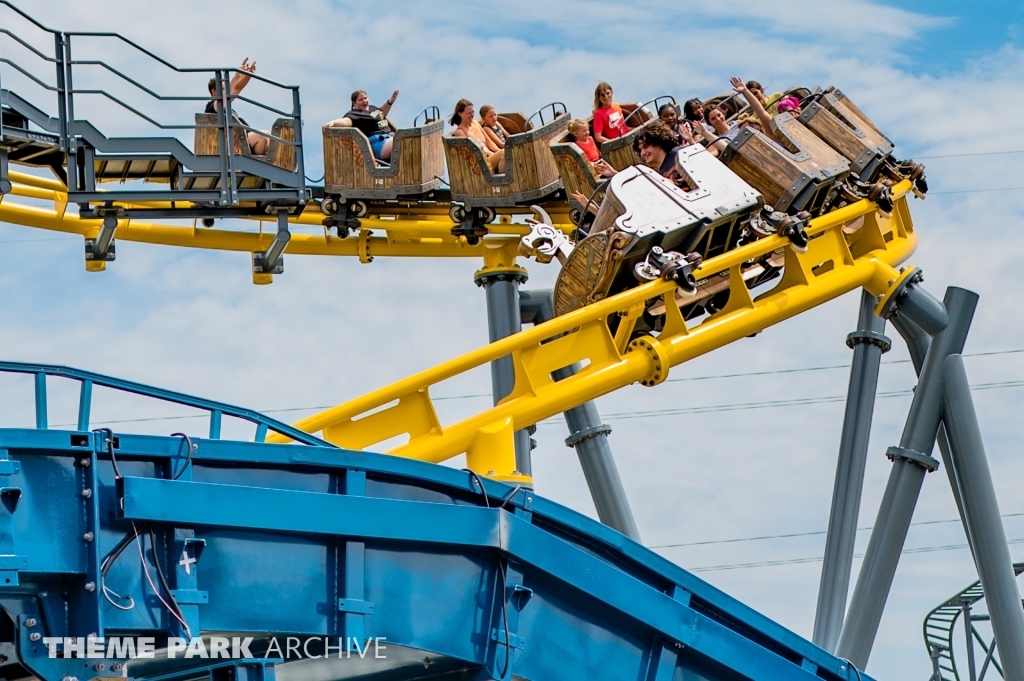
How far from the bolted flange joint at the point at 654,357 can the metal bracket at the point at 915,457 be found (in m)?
1.88

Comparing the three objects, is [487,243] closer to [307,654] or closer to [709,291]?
[709,291]

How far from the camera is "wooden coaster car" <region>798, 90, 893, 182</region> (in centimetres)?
1011

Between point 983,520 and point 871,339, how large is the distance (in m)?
1.80

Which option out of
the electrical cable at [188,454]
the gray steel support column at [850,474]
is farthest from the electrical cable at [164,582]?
the gray steel support column at [850,474]

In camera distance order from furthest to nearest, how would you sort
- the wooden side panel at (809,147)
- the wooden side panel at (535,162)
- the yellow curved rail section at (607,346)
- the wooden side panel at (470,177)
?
1. the wooden side panel at (470,177)
2. the wooden side panel at (535,162)
3. the wooden side panel at (809,147)
4. the yellow curved rail section at (607,346)

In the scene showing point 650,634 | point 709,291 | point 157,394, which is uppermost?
point 709,291

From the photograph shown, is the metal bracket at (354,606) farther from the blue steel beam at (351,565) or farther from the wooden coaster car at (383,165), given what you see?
the wooden coaster car at (383,165)

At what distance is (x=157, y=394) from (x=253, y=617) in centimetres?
78

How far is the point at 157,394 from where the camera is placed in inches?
203

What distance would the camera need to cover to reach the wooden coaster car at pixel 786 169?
938 cm

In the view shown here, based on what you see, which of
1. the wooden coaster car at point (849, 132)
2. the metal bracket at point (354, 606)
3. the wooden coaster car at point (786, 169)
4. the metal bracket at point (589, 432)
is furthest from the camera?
the metal bracket at point (589, 432)

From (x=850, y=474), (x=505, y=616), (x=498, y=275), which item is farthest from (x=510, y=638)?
(x=498, y=275)

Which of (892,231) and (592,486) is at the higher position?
(892,231)

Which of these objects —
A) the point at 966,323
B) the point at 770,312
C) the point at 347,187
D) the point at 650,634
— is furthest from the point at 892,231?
the point at 650,634
